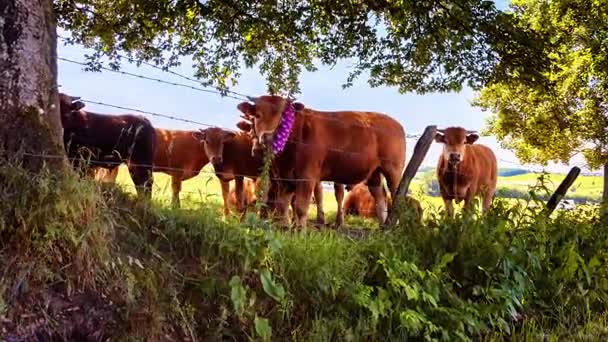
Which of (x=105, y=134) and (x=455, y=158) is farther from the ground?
(x=455, y=158)

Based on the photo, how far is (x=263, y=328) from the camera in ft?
12.3

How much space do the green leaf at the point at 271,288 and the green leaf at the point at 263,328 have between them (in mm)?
213

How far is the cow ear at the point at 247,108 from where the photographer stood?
8.21 m

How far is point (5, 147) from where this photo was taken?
393 cm

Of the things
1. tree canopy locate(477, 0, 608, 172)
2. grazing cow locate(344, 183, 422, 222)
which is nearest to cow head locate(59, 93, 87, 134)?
grazing cow locate(344, 183, 422, 222)

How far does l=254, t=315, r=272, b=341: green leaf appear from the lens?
12.3 feet

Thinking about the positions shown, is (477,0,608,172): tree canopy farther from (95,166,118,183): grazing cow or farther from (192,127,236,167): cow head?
(95,166,118,183): grazing cow

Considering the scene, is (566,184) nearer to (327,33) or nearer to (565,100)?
(327,33)

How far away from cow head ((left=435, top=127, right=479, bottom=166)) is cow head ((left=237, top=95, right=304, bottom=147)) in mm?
4291

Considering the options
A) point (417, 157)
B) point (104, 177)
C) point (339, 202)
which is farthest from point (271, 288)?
point (339, 202)

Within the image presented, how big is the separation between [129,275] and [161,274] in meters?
0.29

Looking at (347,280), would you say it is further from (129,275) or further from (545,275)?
(545,275)

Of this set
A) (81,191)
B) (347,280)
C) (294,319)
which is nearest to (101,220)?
(81,191)

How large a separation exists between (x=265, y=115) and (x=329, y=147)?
114 centimetres
